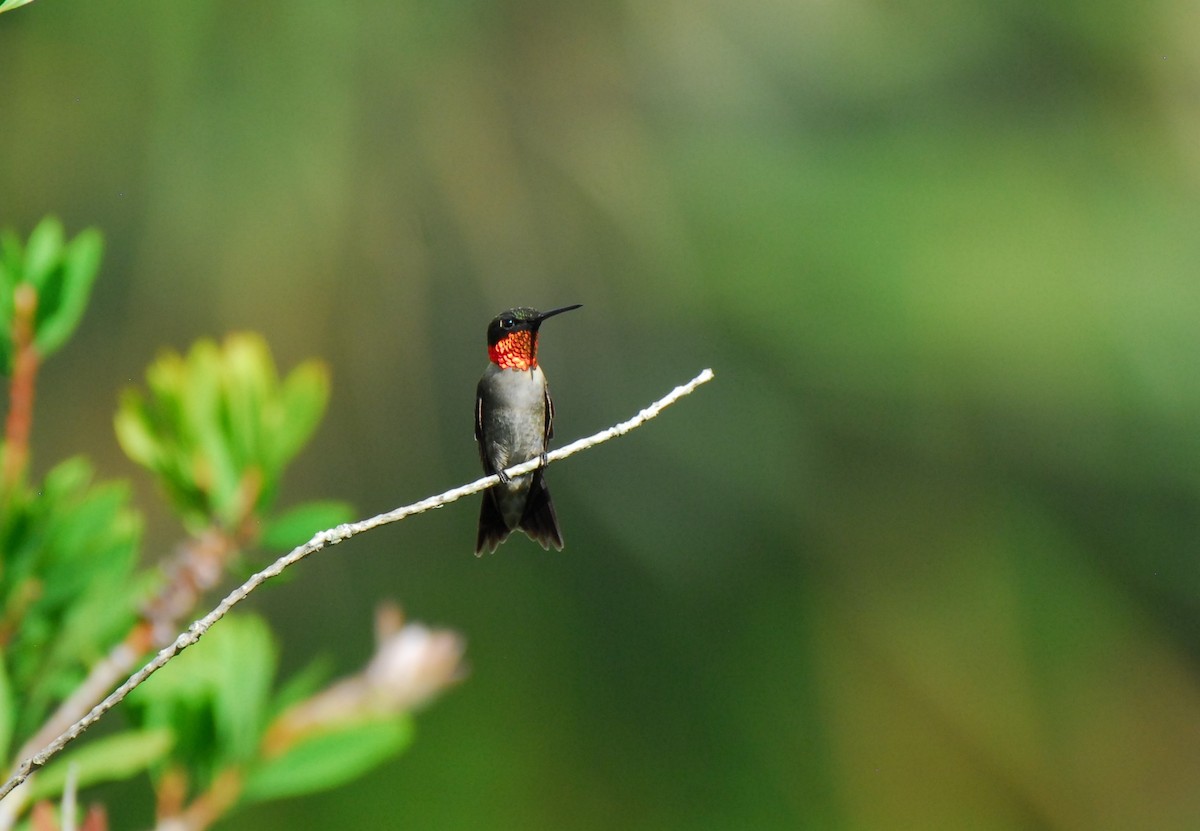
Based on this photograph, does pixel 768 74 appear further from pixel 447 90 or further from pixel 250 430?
pixel 250 430

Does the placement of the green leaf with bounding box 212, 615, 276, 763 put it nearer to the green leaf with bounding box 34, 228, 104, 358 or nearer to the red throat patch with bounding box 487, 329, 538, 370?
the green leaf with bounding box 34, 228, 104, 358

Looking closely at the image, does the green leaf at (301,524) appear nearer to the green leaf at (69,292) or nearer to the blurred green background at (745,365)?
the green leaf at (69,292)

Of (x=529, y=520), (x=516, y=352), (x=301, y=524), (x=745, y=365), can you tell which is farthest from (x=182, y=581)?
(x=745, y=365)

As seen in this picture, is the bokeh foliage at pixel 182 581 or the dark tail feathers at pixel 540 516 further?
the dark tail feathers at pixel 540 516

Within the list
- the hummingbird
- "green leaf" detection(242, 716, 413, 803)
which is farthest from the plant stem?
the hummingbird

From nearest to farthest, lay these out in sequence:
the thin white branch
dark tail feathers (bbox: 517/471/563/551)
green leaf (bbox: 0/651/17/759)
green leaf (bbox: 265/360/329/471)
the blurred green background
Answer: the thin white branch → green leaf (bbox: 0/651/17/759) → green leaf (bbox: 265/360/329/471) → dark tail feathers (bbox: 517/471/563/551) → the blurred green background

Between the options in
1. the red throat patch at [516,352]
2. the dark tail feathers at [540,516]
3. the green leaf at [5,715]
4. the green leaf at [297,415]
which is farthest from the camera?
the red throat patch at [516,352]

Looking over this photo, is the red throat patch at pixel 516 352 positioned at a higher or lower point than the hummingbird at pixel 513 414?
higher

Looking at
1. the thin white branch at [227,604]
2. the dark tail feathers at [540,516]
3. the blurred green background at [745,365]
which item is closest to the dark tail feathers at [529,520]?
the dark tail feathers at [540,516]
